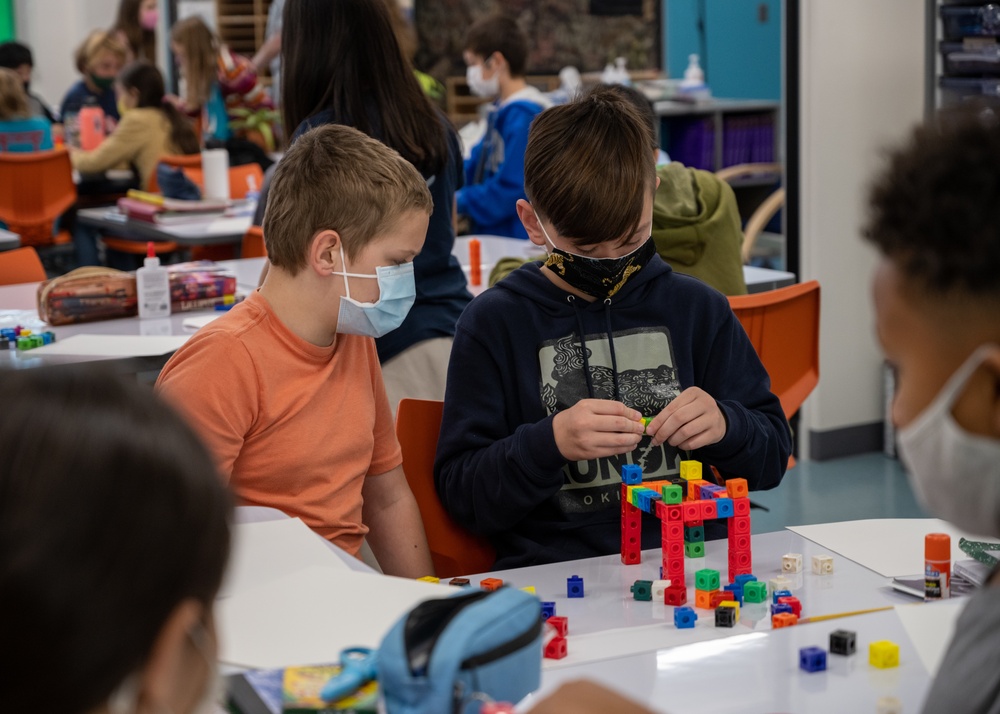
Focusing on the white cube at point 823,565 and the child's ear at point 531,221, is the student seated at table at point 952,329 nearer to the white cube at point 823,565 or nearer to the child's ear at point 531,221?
the white cube at point 823,565

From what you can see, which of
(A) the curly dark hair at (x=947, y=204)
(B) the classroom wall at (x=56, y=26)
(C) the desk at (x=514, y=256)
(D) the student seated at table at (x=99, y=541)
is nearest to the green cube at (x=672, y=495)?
(A) the curly dark hair at (x=947, y=204)

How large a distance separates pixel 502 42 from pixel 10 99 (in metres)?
2.86

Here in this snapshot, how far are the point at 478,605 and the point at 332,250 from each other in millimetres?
1082

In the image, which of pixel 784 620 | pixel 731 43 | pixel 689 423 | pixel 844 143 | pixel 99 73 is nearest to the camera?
pixel 784 620

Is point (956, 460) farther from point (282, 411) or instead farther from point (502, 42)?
point (502, 42)

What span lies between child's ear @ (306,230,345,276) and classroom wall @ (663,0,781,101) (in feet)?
23.0

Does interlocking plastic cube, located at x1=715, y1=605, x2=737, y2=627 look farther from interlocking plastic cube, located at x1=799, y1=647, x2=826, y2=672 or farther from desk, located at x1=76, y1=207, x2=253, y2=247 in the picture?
desk, located at x1=76, y1=207, x2=253, y2=247

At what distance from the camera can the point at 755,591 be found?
1.46 m

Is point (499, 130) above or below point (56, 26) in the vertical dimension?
below

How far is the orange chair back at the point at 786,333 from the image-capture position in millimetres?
2822

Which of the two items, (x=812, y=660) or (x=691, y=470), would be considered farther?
(x=691, y=470)

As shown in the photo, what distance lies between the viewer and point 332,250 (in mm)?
1909

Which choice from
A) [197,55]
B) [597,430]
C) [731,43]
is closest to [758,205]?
[731,43]

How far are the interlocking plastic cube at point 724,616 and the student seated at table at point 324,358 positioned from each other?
67cm
